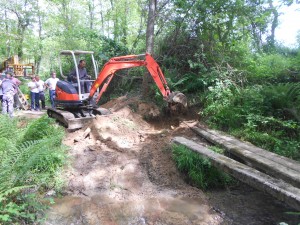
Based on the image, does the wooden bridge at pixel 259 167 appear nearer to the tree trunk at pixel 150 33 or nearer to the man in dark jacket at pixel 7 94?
the tree trunk at pixel 150 33

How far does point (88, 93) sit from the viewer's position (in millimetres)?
8000

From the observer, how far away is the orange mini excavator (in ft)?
22.7

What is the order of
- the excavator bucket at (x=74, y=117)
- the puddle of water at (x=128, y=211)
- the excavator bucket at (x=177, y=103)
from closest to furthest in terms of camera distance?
the puddle of water at (x=128, y=211)
the excavator bucket at (x=177, y=103)
the excavator bucket at (x=74, y=117)

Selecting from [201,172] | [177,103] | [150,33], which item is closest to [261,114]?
[177,103]

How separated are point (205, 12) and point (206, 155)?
6030 millimetres

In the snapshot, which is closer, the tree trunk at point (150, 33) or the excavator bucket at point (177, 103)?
the excavator bucket at point (177, 103)

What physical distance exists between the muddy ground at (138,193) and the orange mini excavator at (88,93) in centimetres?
100

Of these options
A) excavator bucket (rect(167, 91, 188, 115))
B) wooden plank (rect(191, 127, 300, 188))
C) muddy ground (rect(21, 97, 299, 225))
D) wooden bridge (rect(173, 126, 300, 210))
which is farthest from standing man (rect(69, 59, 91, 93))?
wooden plank (rect(191, 127, 300, 188))

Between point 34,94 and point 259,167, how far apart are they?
34.6ft

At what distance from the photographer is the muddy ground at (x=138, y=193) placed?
3.84 meters

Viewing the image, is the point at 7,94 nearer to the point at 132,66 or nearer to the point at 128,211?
the point at 132,66

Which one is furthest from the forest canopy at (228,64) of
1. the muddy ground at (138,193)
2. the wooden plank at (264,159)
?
the muddy ground at (138,193)

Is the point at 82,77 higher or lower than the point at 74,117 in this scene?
higher

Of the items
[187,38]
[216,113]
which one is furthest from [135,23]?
[216,113]
